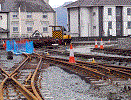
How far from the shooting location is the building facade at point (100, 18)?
71875 millimetres

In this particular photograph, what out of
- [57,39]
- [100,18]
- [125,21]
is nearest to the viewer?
[57,39]

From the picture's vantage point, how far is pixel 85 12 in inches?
2926

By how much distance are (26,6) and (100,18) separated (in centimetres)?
2491

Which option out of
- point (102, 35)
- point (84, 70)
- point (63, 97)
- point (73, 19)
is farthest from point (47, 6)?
point (63, 97)

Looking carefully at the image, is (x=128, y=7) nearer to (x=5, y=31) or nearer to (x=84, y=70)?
(x=5, y=31)

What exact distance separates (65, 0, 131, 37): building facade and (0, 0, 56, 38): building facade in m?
13.2

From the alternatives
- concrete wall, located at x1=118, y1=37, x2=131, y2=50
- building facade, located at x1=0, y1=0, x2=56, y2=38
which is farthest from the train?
building facade, located at x1=0, y1=0, x2=56, y2=38

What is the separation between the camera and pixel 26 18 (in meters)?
86.0

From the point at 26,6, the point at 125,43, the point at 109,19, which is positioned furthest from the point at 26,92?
the point at 26,6

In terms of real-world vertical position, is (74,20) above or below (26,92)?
above

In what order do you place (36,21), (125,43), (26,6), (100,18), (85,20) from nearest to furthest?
1. (125,43)
2. (100,18)
3. (85,20)
4. (36,21)
5. (26,6)

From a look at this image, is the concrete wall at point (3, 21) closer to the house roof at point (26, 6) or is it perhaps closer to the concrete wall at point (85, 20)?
the house roof at point (26, 6)

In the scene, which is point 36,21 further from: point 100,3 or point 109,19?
point 109,19

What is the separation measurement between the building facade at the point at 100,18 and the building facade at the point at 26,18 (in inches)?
520
